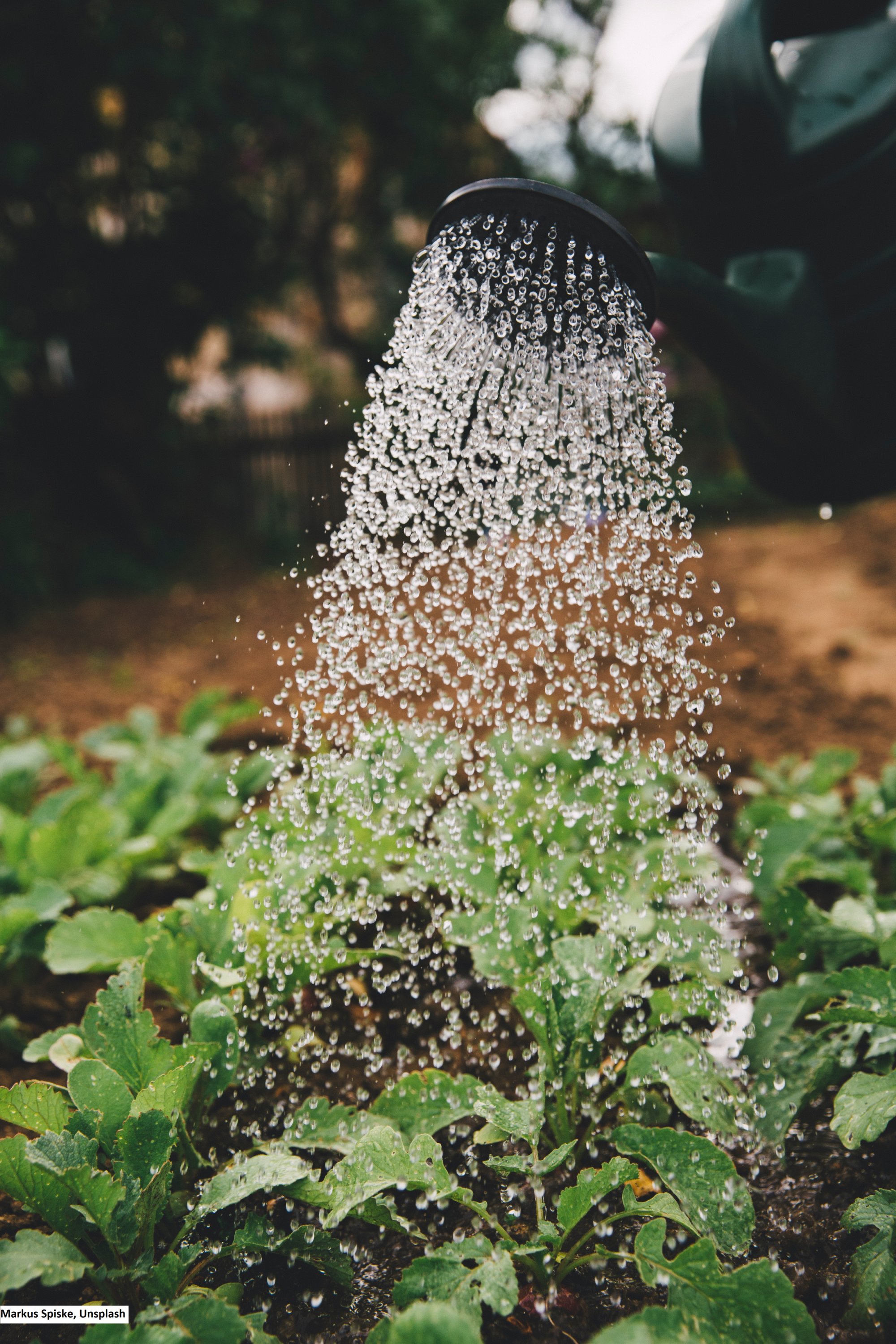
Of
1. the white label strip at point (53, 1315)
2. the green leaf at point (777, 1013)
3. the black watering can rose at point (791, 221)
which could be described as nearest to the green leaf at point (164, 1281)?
the white label strip at point (53, 1315)

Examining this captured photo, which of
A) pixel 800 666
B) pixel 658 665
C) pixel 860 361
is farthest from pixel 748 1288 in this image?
pixel 800 666

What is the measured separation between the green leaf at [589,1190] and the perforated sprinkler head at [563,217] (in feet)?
3.68

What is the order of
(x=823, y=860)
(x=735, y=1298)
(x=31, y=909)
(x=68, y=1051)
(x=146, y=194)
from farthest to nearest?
(x=146, y=194) < (x=823, y=860) < (x=31, y=909) < (x=68, y=1051) < (x=735, y=1298)

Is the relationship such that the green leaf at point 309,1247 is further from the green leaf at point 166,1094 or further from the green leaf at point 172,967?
the green leaf at point 172,967

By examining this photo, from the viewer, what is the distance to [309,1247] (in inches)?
46.4

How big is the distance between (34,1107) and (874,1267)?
110 centimetres

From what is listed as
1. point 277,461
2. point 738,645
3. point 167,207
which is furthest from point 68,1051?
point 277,461

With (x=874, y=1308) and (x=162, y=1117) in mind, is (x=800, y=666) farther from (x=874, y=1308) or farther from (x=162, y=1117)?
(x=162, y=1117)

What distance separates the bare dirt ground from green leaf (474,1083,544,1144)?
1712mm

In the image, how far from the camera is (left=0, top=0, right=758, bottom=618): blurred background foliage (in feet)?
19.5

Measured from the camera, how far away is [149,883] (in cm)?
220

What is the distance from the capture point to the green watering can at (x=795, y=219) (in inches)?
51.5

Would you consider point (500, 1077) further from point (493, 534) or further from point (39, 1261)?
point (493, 534)

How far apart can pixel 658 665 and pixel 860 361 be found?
0.60m
